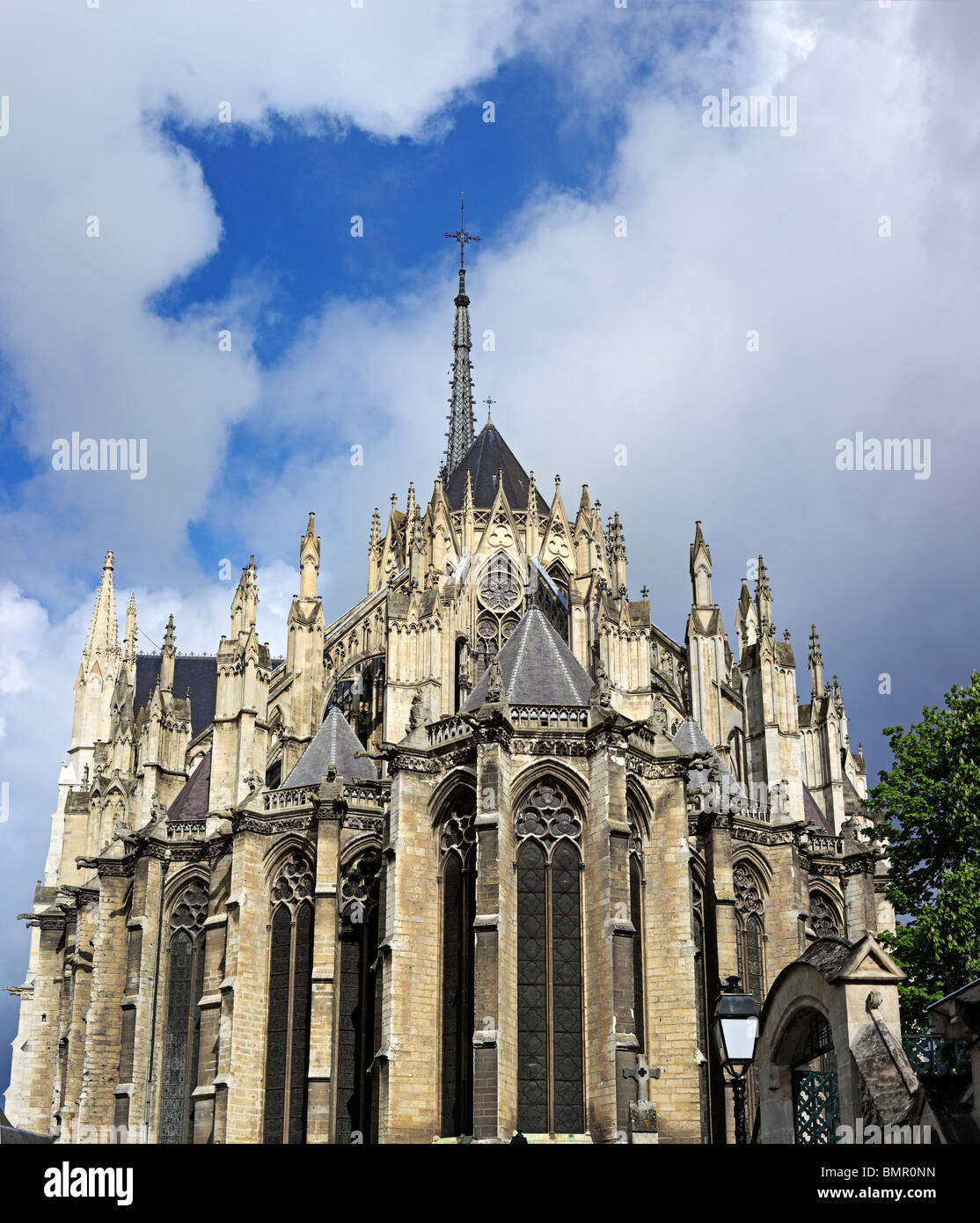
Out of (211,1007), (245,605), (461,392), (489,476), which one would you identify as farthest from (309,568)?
(461,392)

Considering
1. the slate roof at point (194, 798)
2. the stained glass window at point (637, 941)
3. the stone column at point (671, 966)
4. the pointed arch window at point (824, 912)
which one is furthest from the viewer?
the slate roof at point (194, 798)

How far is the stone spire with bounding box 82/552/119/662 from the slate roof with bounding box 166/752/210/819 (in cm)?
2526

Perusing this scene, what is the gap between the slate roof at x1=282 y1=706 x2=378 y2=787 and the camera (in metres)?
39.2

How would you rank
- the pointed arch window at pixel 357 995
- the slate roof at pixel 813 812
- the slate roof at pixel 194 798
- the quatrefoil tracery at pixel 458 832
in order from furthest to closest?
1. the slate roof at pixel 813 812
2. the slate roof at pixel 194 798
3. the pointed arch window at pixel 357 995
4. the quatrefoil tracery at pixel 458 832

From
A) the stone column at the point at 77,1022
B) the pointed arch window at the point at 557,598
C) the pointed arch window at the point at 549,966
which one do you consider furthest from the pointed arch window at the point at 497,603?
the stone column at the point at 77,1022

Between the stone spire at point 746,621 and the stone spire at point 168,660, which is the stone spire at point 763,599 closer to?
the stone spire at point 746,621

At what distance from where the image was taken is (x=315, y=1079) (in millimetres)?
34125

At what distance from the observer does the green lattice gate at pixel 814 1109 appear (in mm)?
16938

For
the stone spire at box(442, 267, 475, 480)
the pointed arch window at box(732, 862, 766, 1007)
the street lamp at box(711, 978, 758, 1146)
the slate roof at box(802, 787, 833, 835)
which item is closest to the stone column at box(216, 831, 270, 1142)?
the pointed arch window at box(732, 862, 766, 1007)

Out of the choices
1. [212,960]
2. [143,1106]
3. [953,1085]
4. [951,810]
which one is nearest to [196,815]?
[212,960]

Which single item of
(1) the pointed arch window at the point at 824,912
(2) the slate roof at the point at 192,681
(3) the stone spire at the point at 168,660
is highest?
(2) the slate roof at the point at 192,681

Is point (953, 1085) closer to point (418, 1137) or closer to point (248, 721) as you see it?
point (418, 1137)

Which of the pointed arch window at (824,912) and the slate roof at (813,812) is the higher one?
the slate roof at (813,812)

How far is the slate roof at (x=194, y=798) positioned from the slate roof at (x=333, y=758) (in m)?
4.28
